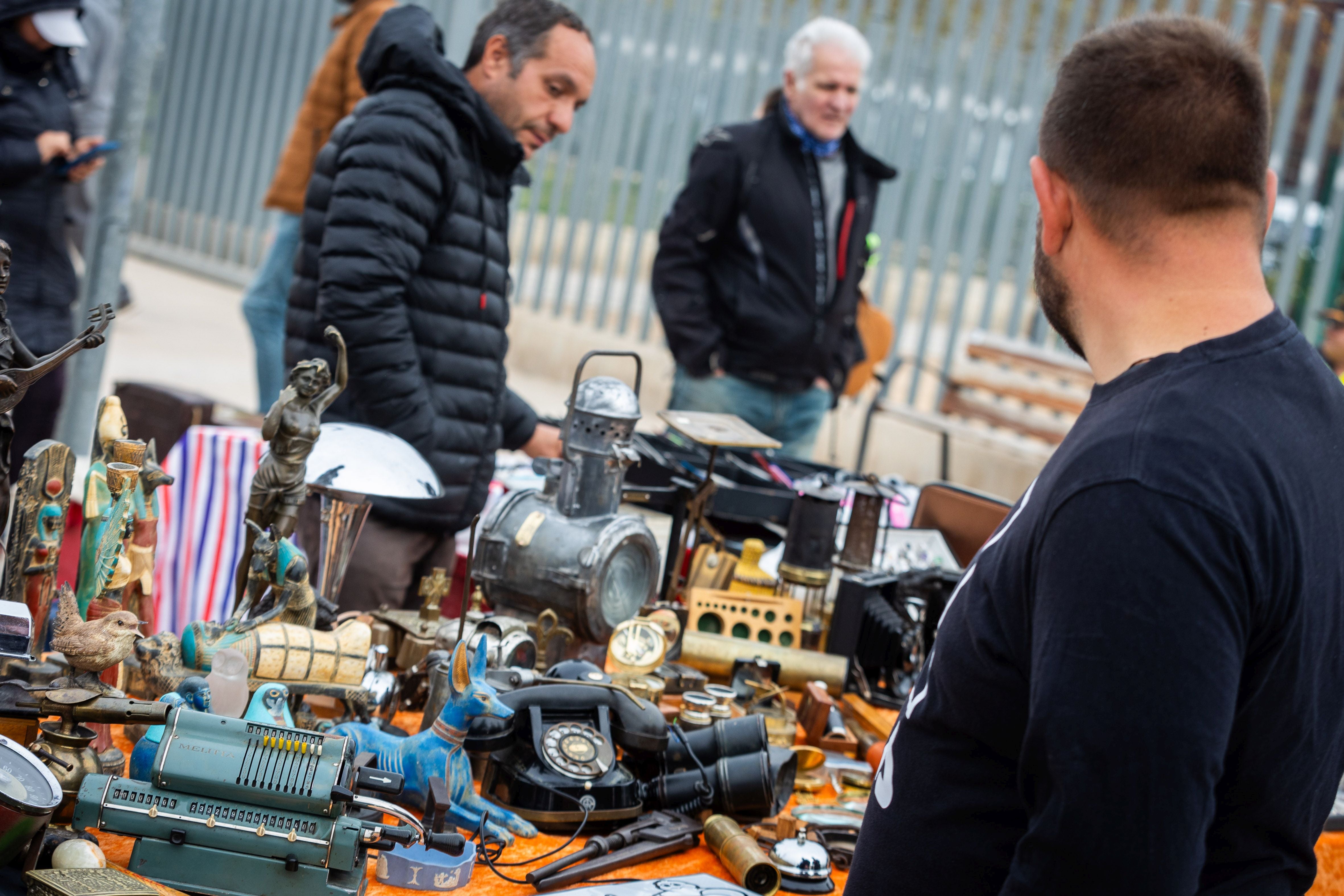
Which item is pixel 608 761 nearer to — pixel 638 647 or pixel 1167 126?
pixel 638 647

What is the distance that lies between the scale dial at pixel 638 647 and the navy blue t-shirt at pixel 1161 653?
3.58 feet

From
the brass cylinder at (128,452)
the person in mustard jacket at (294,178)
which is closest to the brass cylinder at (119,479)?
the brass cylinder at (128,452)

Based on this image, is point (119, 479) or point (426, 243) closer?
point (119, 479)

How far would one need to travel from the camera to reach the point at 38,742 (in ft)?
5.21

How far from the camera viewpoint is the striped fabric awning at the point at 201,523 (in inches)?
135

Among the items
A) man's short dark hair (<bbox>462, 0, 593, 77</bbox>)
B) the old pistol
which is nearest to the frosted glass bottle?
the old pistol

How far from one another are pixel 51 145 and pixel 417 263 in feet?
4.91

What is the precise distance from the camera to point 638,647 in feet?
8.15

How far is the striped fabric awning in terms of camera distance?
11.3 feet

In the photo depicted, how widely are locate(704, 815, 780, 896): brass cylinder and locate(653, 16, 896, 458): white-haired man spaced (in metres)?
2.81

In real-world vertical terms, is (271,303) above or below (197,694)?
above

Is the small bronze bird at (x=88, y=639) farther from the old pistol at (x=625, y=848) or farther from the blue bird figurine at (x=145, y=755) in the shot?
the old pistol at (x=625, y=848)

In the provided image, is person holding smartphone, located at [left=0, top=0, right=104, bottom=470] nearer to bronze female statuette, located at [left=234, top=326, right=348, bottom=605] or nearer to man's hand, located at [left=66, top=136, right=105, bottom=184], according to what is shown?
man's hand, located at [left=66, top=136, right=105, bottom=184]

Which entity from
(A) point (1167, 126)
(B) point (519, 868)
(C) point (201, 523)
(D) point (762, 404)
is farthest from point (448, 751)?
(D) point (762, 404)
